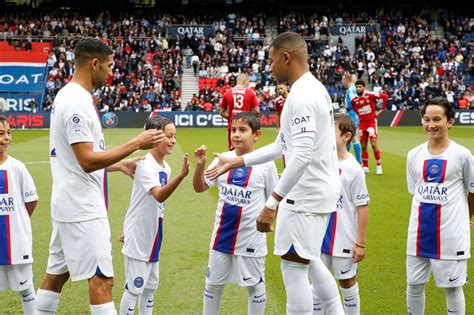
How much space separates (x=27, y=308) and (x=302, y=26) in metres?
41.8

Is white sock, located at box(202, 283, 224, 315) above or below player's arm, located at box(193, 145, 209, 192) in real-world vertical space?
below

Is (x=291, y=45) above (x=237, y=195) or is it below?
above

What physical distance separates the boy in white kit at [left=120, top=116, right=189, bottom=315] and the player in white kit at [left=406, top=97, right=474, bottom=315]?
6.35 ft

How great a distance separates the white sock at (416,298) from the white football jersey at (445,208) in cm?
25

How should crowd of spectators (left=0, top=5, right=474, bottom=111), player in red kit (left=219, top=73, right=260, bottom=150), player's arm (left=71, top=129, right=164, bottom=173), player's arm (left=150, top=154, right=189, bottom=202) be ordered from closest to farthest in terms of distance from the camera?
player's arm (left=71, top=129, right=164, bottom=173)
player's arm (left=150, top=154, right=189, bottom=202)
player in red kit (left=219, top=73, right=260, bottom=150)
crowd of spectators (left=0, top=5, right=474, bottom=111)

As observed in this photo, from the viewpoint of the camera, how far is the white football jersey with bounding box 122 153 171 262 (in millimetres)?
4605

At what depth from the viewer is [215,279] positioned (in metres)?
4.61

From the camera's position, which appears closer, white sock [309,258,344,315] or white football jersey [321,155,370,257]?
white sock [309,258,344,315]

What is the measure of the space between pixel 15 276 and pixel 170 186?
1455 mm

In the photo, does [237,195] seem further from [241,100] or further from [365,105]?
[365,105]

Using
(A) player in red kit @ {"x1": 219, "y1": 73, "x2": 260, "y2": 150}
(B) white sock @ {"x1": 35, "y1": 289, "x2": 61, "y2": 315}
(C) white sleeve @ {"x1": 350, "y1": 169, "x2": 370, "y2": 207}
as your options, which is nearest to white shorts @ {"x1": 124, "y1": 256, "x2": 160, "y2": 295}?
(B) white sock @ {"x1": 35, "y1": 289, "x2": 61, "y2": 315}

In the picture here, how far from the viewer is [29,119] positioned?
102 ft

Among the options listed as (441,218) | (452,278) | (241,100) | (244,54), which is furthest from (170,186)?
(244,54)

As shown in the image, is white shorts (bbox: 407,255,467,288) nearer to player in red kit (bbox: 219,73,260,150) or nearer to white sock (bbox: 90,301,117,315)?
white sock (bbox: 90,301,117,315)
